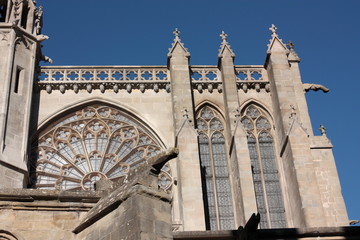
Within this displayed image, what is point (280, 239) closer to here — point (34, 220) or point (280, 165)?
point (34, 220)

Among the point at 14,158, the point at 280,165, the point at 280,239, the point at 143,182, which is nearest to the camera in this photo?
the point at 143,182

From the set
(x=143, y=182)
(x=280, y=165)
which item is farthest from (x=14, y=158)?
(x=143, y=182)

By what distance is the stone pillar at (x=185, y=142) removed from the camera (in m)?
14.9

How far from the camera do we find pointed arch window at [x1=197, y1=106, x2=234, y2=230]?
16328 mm

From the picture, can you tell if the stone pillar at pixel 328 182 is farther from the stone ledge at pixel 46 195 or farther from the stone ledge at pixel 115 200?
the stone ledge at pixel 115 200

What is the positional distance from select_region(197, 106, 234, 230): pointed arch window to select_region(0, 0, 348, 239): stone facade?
1.2 inches

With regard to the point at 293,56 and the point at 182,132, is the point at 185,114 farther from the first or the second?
the point at 293,56

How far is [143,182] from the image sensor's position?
7.71 m

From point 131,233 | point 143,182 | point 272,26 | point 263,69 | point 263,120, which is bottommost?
point 131,233

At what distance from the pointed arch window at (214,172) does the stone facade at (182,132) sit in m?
0.03

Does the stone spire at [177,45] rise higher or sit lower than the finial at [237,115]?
higher

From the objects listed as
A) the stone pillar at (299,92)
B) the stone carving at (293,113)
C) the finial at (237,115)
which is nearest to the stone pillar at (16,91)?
the finial at (237,115)

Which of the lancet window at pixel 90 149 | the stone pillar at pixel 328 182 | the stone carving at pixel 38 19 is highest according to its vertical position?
the stone carving at pixel 38 19

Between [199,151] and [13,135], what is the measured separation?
502 cm
